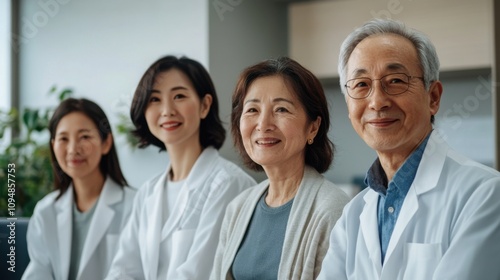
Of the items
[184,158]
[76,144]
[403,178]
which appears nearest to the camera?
[403,178]

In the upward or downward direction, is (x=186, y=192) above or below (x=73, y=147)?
below

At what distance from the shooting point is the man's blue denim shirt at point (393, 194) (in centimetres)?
141

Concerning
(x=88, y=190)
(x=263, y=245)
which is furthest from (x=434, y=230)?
(x=88, y=190)

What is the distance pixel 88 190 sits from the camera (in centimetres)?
237

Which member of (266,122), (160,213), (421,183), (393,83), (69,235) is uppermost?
(393,83)

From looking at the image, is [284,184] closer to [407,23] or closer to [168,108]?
[168,108]

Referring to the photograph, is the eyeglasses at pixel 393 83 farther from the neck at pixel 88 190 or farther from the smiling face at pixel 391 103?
the neck at pixel 88 190

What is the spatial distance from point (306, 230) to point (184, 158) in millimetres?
678

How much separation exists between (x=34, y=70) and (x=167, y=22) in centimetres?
112

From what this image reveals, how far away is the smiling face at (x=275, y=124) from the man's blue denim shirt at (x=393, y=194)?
0.32 metres

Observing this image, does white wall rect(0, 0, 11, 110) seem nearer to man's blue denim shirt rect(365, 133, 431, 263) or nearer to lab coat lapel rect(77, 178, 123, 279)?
lab coat lapel rect(77, 178, 123, 279)

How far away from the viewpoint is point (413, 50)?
55.3 inches

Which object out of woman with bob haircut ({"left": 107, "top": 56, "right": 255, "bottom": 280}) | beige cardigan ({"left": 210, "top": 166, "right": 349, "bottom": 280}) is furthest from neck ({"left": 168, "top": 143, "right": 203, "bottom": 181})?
beige cardigan ({"left": 210, "top": 166, "right": 349, "bottom": 280})

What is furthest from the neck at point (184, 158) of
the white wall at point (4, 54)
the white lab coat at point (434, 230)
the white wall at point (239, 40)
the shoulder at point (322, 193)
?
the white wall at point (4, 54)
